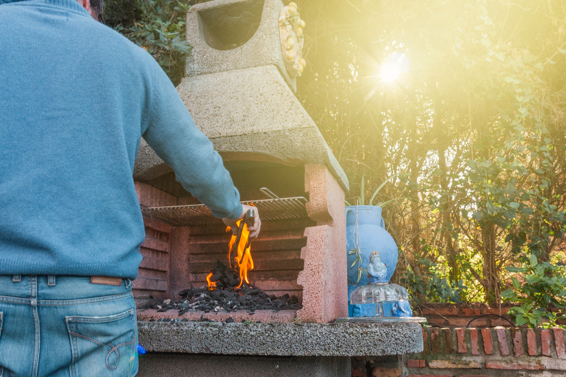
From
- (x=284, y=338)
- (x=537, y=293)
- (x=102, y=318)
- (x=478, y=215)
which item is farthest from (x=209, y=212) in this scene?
(x=537, y=293)

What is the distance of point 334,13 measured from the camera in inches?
166

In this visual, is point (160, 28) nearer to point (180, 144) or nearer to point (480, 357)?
point (180, 144)

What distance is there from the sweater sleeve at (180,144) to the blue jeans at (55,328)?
439mm

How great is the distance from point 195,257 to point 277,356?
1.13 meters

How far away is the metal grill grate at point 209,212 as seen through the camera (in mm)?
2239

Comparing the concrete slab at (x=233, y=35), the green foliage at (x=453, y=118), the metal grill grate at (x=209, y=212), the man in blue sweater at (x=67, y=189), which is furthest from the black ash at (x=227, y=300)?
the green foliage at (x=453, y=118)

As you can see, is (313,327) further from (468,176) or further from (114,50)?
(468,176)

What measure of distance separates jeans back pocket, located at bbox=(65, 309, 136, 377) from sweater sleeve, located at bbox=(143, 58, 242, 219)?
0.45 metres

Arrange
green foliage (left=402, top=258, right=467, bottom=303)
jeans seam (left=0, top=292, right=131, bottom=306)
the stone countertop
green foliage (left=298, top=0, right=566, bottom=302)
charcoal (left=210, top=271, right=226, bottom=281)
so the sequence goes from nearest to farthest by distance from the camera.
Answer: jeans seam (left=0, top=292, right=131, bottom=306)
the stone countertop
charcoal (left=210, top=271, right=226, bottom=281)
green foliage (left=298, top=0, right=566, bottom=302)
green foliage (left=402, top=258, right=467, bottom=303)

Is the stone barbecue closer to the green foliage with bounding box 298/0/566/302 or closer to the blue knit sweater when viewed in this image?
the blue knit sweater

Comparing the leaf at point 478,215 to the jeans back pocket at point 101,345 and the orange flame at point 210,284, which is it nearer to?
the orange flame at point 210,284

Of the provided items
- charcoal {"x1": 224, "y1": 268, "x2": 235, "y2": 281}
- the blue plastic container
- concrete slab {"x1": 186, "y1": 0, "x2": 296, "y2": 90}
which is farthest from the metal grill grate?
concrete slab {"x1": 186, "y1": 0, "x2": 296, "y2": 90}

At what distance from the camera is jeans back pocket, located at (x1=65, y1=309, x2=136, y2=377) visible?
3.18 feet

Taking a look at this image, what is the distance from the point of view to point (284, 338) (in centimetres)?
180
